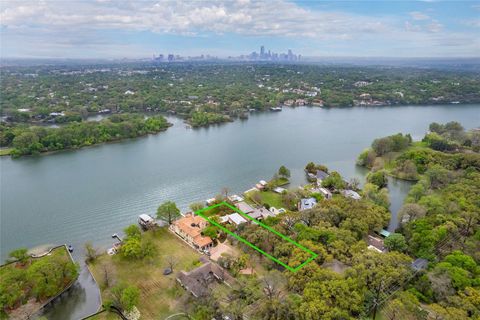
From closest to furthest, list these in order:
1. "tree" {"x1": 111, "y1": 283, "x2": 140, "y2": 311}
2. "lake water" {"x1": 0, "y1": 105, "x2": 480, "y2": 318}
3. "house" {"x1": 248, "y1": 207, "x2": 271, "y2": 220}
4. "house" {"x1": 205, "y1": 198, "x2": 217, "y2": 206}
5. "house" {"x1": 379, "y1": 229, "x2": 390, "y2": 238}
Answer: "tree" {"x1": 111, "y1": 283, "x2": 140, "y2": 311}, "house" {"x1": 379, "y1": 229, "x2": 390, "y2": 238}, "house" {"x1": 248, "y1": 207, "x2": 271, "y2": 220}, "lake water" {"x1": 0, "y1": 105, "x2": 480, "y2": 318}, "house" {"x1": 205, "y1": 198, "x2": 217, "y2": 206}

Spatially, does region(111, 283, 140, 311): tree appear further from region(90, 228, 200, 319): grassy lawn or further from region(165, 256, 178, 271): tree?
region(165, 256, 178, 271): tree

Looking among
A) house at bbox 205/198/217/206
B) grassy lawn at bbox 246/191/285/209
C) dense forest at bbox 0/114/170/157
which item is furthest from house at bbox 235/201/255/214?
dense forest at bbox 0/114/170/157

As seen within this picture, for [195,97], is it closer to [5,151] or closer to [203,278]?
[5,151]

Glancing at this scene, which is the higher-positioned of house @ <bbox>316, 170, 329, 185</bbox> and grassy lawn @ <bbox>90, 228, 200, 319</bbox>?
house @ <bbox>316, 170, 329, 185</bbox>

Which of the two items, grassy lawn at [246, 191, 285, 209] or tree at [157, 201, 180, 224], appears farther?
grassy lawn at [246, 191, 285, 209]

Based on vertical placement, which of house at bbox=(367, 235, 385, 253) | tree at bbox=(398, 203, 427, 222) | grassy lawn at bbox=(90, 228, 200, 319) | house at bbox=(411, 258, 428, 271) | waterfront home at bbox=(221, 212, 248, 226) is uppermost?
tree at bbox=(398, 203, 427, 222)

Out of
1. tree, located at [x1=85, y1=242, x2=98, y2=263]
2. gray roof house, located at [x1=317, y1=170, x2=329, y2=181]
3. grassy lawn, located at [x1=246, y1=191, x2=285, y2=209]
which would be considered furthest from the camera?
gray roof house, located at [x1=317, y1=170, x2=329, y2=181]

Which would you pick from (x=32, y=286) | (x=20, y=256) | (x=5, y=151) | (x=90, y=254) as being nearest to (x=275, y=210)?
(x=90, y=254)

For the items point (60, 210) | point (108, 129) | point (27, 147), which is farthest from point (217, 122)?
point (60, 210)
